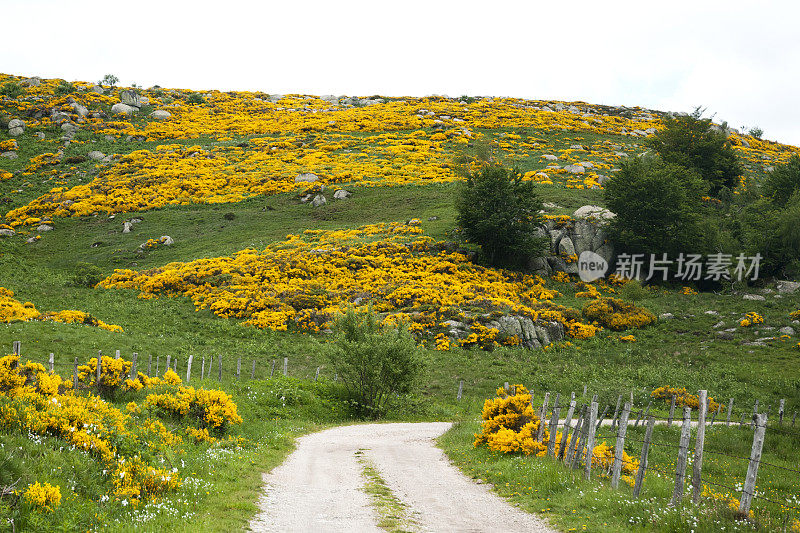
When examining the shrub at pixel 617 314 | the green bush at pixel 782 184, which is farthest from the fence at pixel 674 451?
the green bush at pixel 782 184

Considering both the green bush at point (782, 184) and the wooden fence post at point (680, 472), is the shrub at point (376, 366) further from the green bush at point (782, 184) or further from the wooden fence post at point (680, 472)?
the green bush at point (782, 184)

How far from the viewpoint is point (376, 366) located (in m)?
26.7

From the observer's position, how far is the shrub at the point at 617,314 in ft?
147

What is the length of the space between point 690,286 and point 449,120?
6744 cm

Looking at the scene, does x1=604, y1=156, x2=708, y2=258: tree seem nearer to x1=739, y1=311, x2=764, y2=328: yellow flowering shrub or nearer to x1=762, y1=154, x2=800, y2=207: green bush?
x1=739, y1=311, x2=764, y2=328: yellow flowering shrub

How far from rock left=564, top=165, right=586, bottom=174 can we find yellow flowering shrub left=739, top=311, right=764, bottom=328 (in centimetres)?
3965

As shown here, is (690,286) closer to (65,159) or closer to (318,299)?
(318,299)

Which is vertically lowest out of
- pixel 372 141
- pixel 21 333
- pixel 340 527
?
pixel 21 333

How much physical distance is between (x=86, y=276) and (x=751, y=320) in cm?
6212

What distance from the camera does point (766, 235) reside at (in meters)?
54.7

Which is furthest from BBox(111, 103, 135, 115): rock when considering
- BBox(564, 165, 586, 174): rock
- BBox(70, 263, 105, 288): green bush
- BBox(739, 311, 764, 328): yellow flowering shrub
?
BBox(739, 311, 764, 328): yellow flowering shrub

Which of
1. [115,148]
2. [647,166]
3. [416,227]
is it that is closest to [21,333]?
[416,227]

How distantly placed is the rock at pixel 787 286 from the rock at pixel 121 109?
116 metres

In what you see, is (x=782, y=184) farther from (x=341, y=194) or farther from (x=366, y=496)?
(x=366, y=496)
